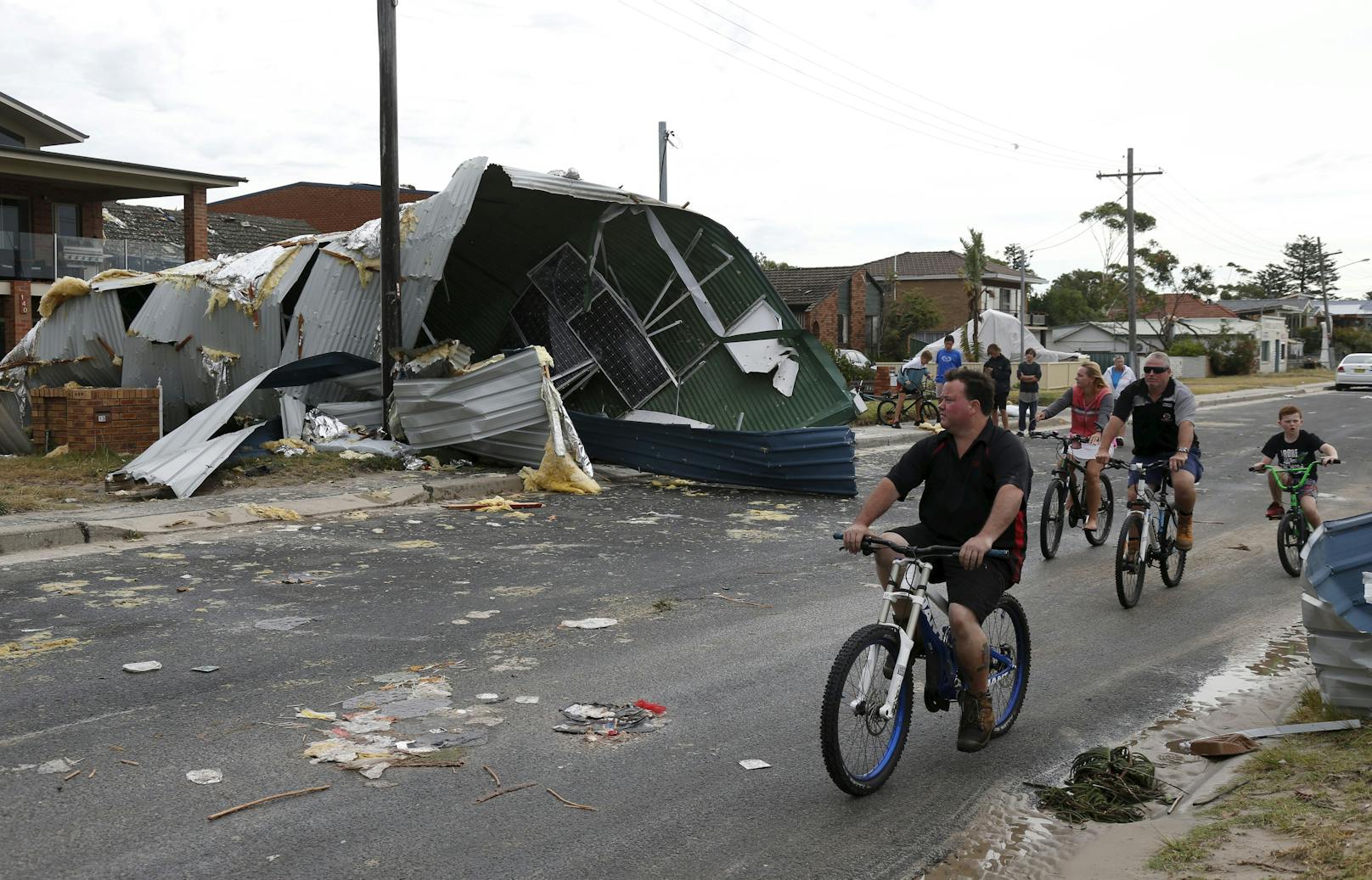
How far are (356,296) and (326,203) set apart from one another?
39.4 metres

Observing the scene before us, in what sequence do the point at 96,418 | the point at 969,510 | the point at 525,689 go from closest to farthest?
the point at 969,510
the point at 525,689
the point at 96,418

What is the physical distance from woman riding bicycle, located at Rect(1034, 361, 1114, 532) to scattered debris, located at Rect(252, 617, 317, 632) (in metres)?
6.98

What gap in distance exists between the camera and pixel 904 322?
59562mm

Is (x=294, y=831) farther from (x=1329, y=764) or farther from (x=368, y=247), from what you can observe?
(x=368, y=247)

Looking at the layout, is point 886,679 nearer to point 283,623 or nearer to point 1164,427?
point 283,623

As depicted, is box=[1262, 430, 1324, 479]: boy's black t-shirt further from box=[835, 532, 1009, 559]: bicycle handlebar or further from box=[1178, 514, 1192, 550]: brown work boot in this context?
box=[835, 532, 1009, 559]: bicycle handlebar

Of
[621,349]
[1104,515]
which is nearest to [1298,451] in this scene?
[1104,515]

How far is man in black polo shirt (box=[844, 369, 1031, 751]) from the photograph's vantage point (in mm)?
4906

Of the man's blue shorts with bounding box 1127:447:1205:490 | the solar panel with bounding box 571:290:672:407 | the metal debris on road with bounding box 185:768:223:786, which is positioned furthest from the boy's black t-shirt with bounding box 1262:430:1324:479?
the solar panel with bounding box 571:290:672:407

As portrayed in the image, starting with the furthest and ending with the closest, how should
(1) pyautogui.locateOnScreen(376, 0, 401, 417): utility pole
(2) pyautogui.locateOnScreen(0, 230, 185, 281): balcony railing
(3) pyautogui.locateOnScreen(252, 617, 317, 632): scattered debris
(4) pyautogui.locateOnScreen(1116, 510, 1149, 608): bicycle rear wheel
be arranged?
1. (2) pyautogui.locateOnScreen(0, 230, 185, 281): balcony railing
2. (1) pyautogui.locateOnScreen(376, 0, 401, 417): utility pole
3. (4) pyautogui.locateOnScreen(1116, 510, 1149, 608): bicycle rear wheel
4. (3) pyautogui.locateOnScreen(252, 617, 317, 632): scattered debris

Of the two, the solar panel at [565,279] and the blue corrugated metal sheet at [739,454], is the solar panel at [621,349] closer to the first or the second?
the solar panel at [565,279]

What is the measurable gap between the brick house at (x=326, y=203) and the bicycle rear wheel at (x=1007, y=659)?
1944 inches

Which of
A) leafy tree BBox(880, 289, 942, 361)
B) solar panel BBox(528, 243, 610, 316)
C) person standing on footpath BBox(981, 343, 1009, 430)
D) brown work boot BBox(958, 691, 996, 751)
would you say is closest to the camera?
brown work boot BBox(958, 691, 996, 751)

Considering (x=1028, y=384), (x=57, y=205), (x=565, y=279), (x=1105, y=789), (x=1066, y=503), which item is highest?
(x=57, y=205)
